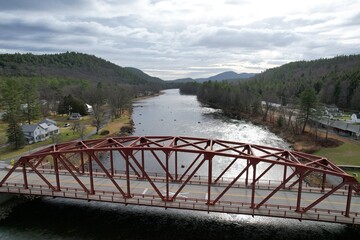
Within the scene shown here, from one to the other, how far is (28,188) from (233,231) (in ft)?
71.6

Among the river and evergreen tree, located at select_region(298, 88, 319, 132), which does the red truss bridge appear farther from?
evergreen tree, located at select_region(298, 88, 319, 132)

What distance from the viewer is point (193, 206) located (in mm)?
24047

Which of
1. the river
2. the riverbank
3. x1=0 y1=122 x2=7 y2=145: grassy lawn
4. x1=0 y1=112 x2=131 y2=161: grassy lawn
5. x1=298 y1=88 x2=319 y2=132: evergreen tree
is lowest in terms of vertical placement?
the river

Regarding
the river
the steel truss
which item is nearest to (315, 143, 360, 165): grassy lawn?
the steel truss

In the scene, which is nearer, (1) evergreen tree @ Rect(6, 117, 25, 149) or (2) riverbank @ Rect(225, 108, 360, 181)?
(2) riverbank @ Rect(225, 108, 360, 181)

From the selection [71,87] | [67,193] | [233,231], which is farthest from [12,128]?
[71,87]

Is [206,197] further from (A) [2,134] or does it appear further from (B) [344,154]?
(A) [2,134]

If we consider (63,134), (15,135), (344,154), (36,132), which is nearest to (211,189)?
(344,154)

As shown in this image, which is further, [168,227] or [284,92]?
[284,92]

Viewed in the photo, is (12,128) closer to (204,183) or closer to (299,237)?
(204,183)

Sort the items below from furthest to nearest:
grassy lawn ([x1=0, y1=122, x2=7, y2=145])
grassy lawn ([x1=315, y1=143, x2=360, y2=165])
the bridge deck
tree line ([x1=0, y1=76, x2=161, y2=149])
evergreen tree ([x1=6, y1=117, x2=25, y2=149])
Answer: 1. tree line ([x1=0, y1=76, x2=161, y2=149])
2. grassy lawn ([x1=0, y1=122, x2=7, y2=145])
3. evergreen tree ([x1=6, y1=117, x2=25, y2=149])
4. grassy lawn ([x1=315, y1=143, x2=360, y2=165])
5. the bridge deck

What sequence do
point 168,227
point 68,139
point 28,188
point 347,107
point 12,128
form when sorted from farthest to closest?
point 347,107 → point 68,139 → point 12,128 → point 28,188 → point 168,227

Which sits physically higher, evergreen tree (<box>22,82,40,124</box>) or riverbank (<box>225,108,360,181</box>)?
evergreen tree (<box>22,82,40,124</box>)

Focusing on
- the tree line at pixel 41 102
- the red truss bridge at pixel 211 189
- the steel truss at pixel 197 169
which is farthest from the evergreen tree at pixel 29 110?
the red truss bridge at pixel 211 189
